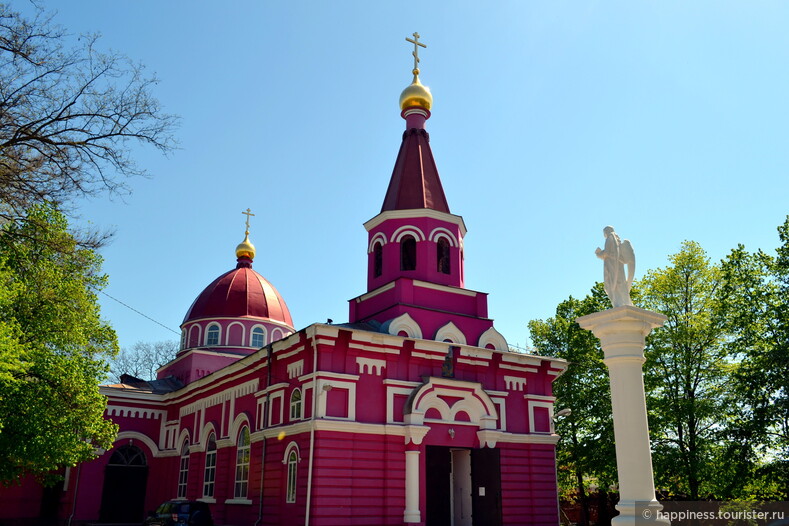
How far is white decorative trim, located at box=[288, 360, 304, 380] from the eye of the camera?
18.1 meters

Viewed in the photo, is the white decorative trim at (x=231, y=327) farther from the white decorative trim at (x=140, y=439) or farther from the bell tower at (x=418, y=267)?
the bell tower at (x=418, y=267)

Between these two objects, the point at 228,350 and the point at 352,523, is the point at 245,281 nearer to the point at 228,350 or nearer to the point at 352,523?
the point at 228,350

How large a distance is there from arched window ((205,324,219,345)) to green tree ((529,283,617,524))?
1516 cm

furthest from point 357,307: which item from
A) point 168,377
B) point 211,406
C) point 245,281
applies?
point 168,377

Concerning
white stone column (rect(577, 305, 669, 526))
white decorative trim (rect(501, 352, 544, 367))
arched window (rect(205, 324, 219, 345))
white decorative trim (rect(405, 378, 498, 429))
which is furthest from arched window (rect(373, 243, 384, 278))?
arched window (rect(205, 324, 219, 345))

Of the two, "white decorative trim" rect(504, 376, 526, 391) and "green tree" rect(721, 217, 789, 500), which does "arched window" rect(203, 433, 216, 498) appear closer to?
"white decorative trim" rect(504, 376, 526, 391)

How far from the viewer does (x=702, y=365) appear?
23.1m

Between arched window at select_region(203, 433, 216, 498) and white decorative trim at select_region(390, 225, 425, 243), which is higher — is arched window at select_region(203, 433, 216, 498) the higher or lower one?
the lower one

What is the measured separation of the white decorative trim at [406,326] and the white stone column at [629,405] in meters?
8.72

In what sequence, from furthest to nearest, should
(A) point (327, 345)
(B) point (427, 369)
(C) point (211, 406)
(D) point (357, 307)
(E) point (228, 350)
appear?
(E) point (228, 350)
(C) point (211, 406)
(D) point (357, 307)
(B) point (427, 369)
(A) point (327, 345)

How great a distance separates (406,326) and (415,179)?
574 centimetres

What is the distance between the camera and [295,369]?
18.5m

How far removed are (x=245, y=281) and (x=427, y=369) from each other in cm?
1549

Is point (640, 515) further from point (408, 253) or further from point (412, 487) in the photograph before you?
point (408, 253)
